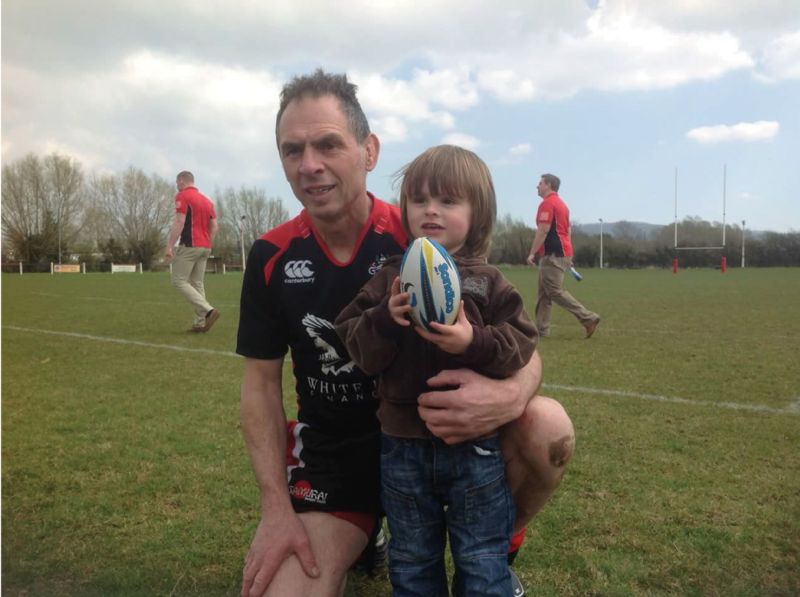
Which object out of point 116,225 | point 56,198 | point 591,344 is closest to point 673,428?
point 591,344

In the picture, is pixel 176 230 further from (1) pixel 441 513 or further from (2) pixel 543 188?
(1) pixel 441 513

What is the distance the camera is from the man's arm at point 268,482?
81.8 inches

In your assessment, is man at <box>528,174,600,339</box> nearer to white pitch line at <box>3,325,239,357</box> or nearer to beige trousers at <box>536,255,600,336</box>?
beige trousers at <box>536,255,600,336</box>

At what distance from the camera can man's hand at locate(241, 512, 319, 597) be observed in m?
2.05

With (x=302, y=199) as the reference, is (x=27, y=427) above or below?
below

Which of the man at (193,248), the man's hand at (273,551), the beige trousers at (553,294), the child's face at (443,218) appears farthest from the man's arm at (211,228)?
the child's face at (443,218)

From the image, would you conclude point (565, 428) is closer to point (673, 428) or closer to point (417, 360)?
point (417, 360)

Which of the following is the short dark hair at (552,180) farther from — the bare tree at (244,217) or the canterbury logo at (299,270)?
the bare tree at (244,217)

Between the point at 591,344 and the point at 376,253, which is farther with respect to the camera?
the point at 591,344

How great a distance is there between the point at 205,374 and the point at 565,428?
15.1ft

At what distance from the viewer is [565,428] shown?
214 centimetres

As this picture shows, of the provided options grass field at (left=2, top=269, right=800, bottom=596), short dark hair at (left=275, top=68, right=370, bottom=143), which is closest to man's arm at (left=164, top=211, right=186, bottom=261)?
grass field at (left=2, top=269, right=800, bottom=596)

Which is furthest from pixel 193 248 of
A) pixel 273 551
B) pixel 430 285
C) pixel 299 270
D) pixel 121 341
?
pixel 430 285

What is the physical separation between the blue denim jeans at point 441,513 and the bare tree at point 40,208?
6391 cm
